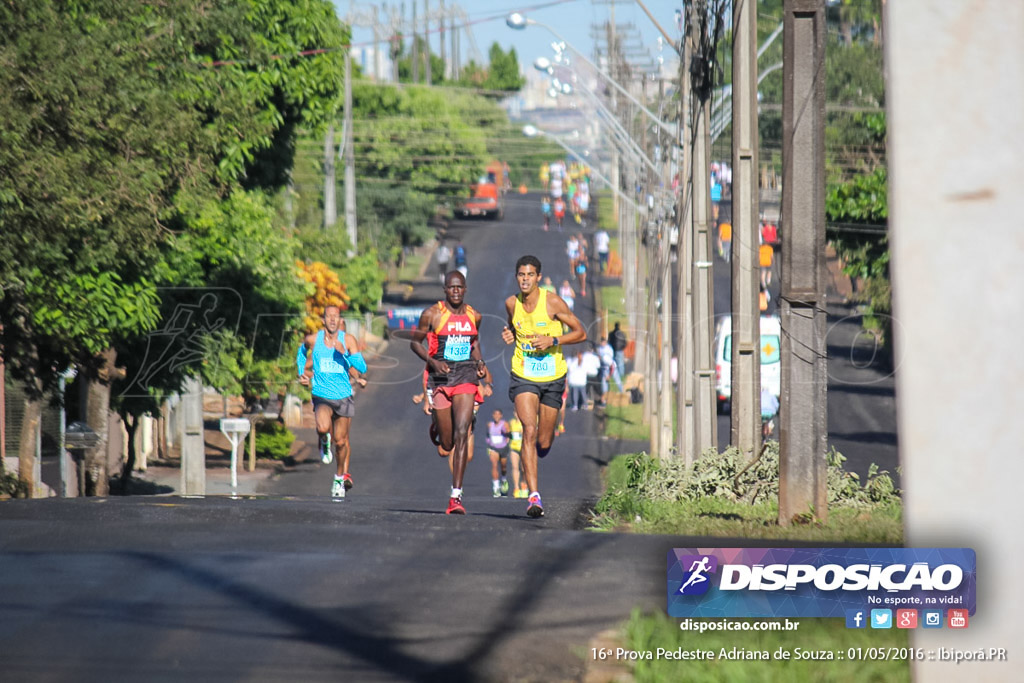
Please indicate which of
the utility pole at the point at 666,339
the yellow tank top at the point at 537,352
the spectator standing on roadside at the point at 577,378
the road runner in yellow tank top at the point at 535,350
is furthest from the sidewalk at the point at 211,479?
the yellow tank top at the point at 537,352

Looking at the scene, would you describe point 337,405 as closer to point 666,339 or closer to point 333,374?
point 333,374

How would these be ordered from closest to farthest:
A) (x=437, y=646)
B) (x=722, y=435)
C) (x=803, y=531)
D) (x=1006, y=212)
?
1. (x=1006, y=212)
2. (x=437, y=646)
3. (x=803, y=531)
4. (x=722, y=435)

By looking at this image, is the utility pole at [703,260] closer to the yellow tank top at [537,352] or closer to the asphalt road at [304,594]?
the yellow tank top at [537,352]

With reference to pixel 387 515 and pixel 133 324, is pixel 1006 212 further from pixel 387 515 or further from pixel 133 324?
pixel 133 324

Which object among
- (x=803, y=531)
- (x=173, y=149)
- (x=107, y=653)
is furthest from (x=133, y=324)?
(x=107, y=653)

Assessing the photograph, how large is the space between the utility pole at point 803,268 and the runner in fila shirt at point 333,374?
4564 millimetres

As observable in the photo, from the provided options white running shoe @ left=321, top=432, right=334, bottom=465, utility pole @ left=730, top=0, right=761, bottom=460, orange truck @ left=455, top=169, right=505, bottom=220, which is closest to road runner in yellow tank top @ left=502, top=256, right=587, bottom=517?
white running shoe @ left=321, top=432, right=334, bottom=465

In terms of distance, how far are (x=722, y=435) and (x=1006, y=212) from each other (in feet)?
87.4

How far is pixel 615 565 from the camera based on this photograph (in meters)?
7.04

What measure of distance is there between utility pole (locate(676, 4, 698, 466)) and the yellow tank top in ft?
26.9

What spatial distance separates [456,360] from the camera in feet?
36.3

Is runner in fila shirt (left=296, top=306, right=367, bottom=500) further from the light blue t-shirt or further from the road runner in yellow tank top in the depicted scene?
the road runner in yellow tank top

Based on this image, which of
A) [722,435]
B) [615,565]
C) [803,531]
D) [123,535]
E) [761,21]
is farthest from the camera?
[761,21]

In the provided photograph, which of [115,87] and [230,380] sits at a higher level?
[115,87]
